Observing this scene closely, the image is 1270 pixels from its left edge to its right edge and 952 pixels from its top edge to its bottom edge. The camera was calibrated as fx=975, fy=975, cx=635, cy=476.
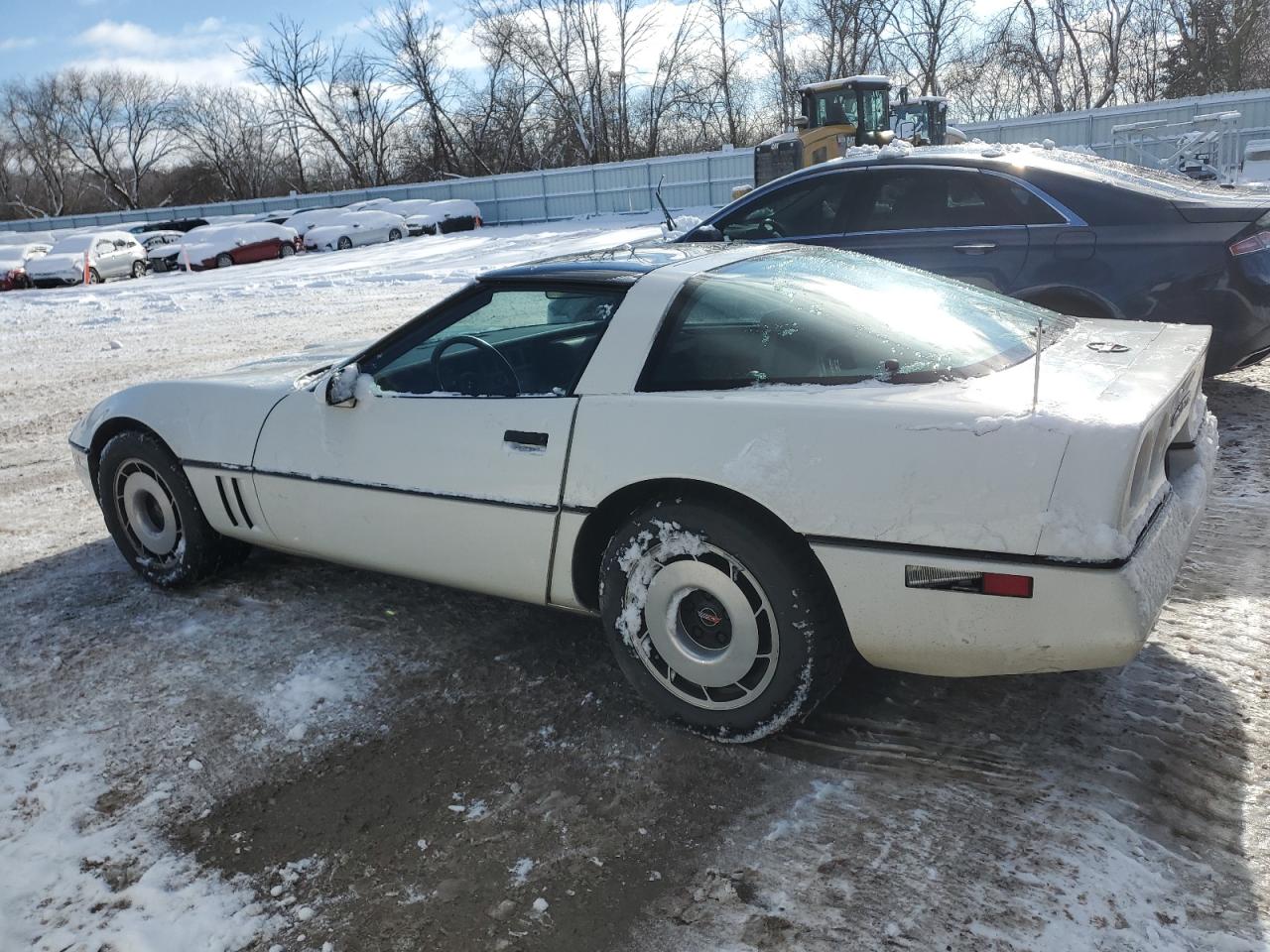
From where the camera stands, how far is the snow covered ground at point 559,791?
6.89ft

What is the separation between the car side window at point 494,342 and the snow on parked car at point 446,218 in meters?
29.8

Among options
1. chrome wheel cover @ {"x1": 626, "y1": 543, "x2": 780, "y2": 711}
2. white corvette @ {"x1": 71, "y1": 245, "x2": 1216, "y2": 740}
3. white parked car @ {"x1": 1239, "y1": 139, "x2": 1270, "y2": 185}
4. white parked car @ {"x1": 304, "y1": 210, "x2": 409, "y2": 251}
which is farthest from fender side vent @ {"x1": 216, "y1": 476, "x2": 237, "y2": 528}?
white parked car @ {"x1": 304, "y1": 210, "x2": 409, "y2": 251}

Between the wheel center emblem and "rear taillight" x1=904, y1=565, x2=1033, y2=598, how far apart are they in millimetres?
542

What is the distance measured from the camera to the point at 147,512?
4.11 metres

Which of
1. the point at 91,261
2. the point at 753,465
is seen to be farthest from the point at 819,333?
the point at 91,261

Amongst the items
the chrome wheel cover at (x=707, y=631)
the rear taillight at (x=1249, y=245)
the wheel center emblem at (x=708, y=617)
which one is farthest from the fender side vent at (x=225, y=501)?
the rear taillight at (x=1249, y=245)

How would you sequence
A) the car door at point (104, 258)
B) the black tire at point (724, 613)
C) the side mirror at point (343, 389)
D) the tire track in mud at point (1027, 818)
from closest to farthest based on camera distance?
the tire track in mud at point (1027, 818) < the black tire at point (724, 613) < the side mirror at point (343, 389) < the car door at point (104, 258)

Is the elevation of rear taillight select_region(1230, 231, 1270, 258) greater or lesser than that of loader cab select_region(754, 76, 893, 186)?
lesser

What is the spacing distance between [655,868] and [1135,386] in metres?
1.71

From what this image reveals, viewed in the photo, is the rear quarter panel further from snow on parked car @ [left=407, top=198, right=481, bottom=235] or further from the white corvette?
snow on parked car @ [left=407, top=198, right=481, bottom=235]

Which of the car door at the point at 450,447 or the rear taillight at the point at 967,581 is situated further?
the car door at the point at 450,447

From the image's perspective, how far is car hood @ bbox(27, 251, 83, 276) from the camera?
24.2 metres

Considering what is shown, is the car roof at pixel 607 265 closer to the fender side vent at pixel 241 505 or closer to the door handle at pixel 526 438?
the door handle at pixel 526 438

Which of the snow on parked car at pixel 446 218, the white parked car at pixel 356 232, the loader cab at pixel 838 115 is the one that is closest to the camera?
the loader cab at pixel 838 115
